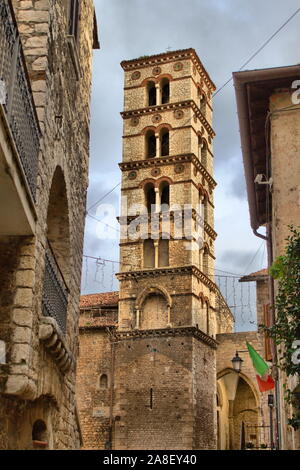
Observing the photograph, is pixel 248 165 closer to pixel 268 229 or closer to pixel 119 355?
pixel 268 229

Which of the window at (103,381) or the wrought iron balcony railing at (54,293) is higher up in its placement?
the window at (103,381)

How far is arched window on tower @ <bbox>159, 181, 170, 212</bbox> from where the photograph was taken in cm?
3347

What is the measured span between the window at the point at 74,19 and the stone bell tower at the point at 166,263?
72.2 ft

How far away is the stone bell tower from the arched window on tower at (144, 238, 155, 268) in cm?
5

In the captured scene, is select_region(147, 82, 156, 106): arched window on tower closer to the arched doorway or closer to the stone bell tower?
the stone bell tower

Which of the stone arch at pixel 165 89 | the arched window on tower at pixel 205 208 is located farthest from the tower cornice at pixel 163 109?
the arched window on tower at pixel 205 208

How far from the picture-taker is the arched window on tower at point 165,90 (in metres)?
36.6

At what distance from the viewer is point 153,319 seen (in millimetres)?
30531

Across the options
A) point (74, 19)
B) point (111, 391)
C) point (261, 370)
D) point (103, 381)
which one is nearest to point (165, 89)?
point (103, 381)

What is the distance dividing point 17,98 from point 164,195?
2858 centimetres

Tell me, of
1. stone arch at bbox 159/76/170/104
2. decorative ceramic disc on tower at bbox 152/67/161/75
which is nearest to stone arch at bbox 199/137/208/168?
stone arch at bbox 159/76/170/104

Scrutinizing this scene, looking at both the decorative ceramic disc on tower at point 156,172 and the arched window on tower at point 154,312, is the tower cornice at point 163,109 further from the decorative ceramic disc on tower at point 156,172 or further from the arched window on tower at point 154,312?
the arched window on tower at point 154,312

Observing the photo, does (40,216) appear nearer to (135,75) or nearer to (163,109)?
(163,109)

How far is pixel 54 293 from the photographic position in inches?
293
